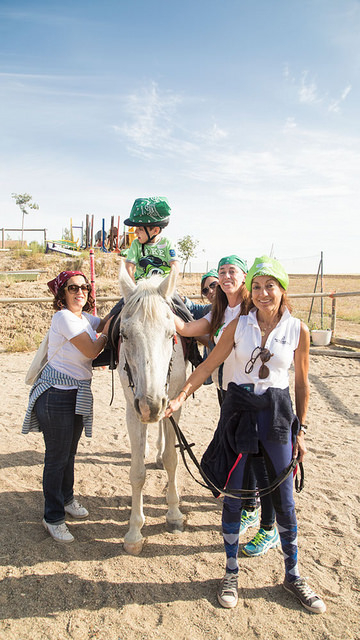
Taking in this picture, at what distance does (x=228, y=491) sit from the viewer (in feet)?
7.17

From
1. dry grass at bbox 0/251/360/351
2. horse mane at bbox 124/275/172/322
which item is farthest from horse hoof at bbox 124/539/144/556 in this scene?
dry grass at bbox 0/251/360/351

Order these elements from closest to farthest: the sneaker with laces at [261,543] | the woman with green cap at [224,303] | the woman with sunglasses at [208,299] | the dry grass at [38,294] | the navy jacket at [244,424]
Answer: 1. the navy jacket at [244,424]
2. the sneaker with laces at [261,543]
3. the woman with green cap at [224,303]
4. the woman with sunglasses at [208,299]
5. the dry grass at [38,294]

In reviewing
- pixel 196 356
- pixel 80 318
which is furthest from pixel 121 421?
pixel 80 318

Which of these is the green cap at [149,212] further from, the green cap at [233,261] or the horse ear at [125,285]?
the horse ear at [125,285]

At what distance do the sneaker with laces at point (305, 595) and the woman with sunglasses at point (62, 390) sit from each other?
155 cm

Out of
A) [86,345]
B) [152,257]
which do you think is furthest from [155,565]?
[152,257]

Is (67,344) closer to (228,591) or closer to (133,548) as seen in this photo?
(133,548)

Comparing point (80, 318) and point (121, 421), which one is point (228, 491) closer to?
point (80, 318)

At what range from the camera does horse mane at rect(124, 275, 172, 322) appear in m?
2.15

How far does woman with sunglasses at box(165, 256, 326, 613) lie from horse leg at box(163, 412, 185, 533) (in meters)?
0.72

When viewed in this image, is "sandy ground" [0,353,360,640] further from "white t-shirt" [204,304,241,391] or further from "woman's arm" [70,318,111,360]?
"woman's arm" [70,318,111,360]

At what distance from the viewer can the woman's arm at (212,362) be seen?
2283 mm

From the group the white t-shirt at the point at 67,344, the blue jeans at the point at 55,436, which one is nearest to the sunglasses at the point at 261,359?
the white t-shirt at the point at 67,344

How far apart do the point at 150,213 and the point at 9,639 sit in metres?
2.99
